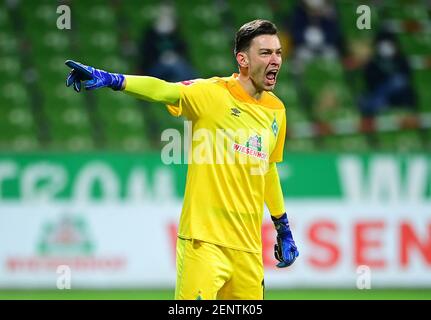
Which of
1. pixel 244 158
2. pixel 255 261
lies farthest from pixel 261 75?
pixel 255 261

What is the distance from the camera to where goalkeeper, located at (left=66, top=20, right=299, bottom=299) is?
622 cm

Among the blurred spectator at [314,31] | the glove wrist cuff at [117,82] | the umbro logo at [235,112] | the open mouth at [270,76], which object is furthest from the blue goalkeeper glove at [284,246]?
the blurred spectator at [314,31]

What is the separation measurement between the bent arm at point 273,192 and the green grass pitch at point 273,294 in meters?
4.30

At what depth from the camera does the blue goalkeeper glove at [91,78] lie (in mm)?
5875

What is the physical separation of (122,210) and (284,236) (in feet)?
16.6

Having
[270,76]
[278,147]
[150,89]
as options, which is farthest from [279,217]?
[150,89]

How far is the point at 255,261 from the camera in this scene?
6352 millimetres

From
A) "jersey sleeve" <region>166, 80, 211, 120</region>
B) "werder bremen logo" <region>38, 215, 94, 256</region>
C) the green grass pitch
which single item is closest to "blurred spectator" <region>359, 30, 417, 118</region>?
the green grass pitch

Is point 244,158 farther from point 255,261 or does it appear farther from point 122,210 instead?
point 122,210

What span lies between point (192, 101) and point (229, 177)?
0.50 m

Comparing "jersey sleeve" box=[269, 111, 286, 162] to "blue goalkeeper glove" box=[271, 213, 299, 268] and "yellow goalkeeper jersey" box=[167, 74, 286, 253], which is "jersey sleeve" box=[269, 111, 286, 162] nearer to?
"yellow goalkeeper jersey" box=[167, 74, 286, 253]

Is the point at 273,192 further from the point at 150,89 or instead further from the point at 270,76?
the point at 150,89

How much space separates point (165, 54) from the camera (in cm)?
1340

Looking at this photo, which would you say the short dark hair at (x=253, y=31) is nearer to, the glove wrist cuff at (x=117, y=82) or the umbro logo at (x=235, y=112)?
the umbro logo at (x=235, y=112)
